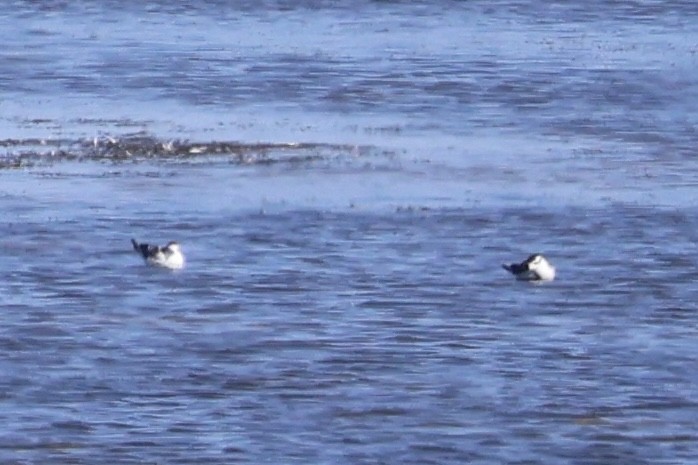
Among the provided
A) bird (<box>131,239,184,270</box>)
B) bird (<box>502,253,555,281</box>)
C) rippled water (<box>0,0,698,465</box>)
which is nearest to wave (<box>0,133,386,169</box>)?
rippled water (<box>0,0,698,465</box>)

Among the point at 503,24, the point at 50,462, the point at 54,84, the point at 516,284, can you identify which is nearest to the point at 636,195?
the point at 516,284

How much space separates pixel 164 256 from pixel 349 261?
4.94 ft

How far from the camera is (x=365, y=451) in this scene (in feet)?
36.4

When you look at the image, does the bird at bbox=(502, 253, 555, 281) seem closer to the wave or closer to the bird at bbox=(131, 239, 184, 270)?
the bird at bbox=(131, 239, 184, 270)

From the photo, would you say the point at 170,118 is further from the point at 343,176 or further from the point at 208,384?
the point at 208,384

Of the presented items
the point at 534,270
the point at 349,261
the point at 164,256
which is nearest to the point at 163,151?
the point at 349,261

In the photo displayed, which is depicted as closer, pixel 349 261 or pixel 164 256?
pixel 164 256

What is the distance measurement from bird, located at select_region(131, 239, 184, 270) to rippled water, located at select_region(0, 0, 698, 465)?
0.13 metres

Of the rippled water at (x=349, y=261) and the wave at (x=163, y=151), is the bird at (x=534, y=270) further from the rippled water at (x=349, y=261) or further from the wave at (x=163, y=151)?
the wave at (x=163, y=151)

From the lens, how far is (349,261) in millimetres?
16281

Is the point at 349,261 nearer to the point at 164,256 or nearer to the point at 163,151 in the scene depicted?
the point at 164,256

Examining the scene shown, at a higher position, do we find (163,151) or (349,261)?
(163,151)

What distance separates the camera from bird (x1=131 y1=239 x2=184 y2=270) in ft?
A: 50.8

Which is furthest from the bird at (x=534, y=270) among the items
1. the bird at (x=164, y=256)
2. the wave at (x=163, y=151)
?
Result: the wave at (x=163, y=151)
